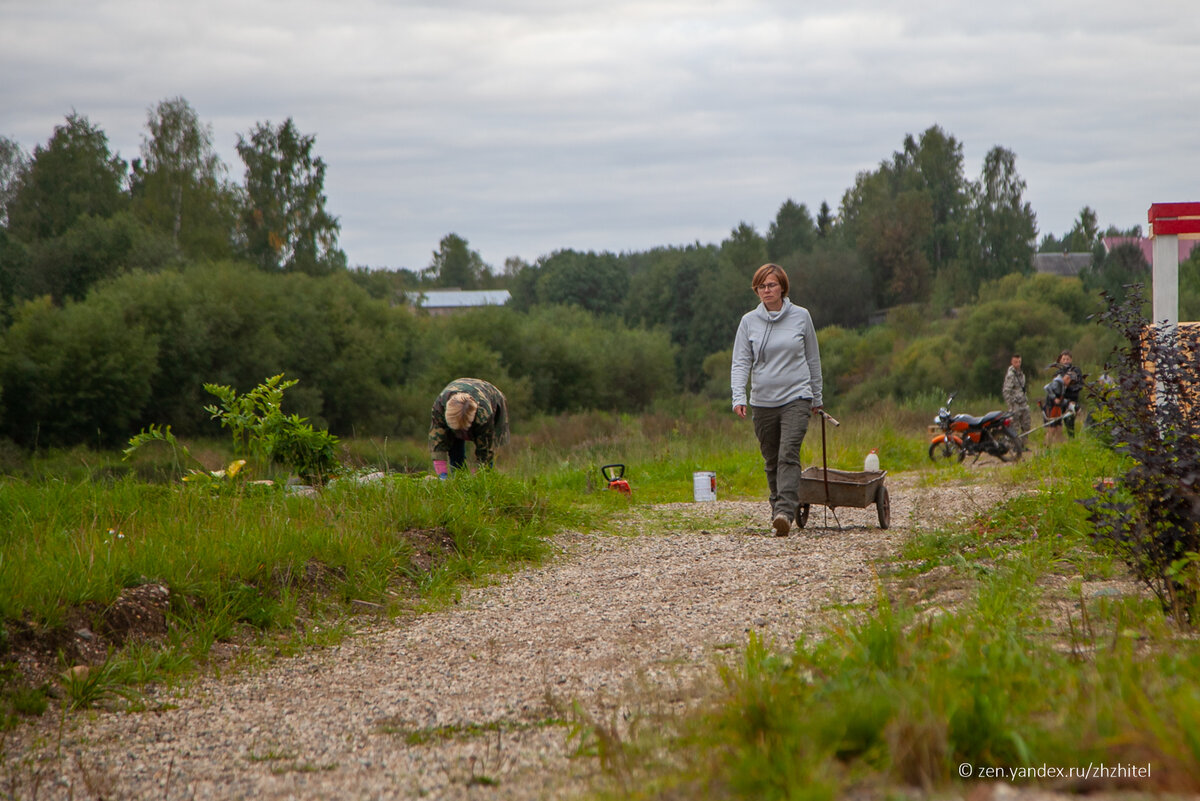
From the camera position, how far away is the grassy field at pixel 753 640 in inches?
103

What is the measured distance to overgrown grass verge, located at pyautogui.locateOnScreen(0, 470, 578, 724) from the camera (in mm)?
4836

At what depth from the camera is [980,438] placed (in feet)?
54.9

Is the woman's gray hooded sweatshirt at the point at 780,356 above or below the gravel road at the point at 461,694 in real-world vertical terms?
above

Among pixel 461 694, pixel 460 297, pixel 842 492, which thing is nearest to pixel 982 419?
pixel 842 492

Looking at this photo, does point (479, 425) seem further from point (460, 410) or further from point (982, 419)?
point (982, 419)

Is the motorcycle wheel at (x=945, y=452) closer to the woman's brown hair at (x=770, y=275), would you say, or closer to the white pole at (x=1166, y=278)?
the white pole at (x=1166, y=278)

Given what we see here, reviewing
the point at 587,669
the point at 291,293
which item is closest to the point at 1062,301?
the point at 291,293

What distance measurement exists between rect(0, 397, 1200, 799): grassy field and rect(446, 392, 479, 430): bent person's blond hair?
0.60 m

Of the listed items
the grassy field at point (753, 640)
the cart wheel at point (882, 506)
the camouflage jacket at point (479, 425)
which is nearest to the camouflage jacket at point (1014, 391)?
the grassy field at point (753, 640)

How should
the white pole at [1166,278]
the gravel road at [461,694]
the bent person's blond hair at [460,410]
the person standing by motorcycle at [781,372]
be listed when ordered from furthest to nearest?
1. the white pole at [1166,278]
2. the bent person's blond hair at [460,410]
3. the person standing by motorcycle at [781,372]
4. the gravel road at [461,694]

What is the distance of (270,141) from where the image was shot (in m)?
54.5

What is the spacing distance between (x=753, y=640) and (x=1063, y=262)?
288ft

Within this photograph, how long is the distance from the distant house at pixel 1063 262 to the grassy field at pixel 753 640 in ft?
249

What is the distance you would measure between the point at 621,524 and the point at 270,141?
50.8 meters
